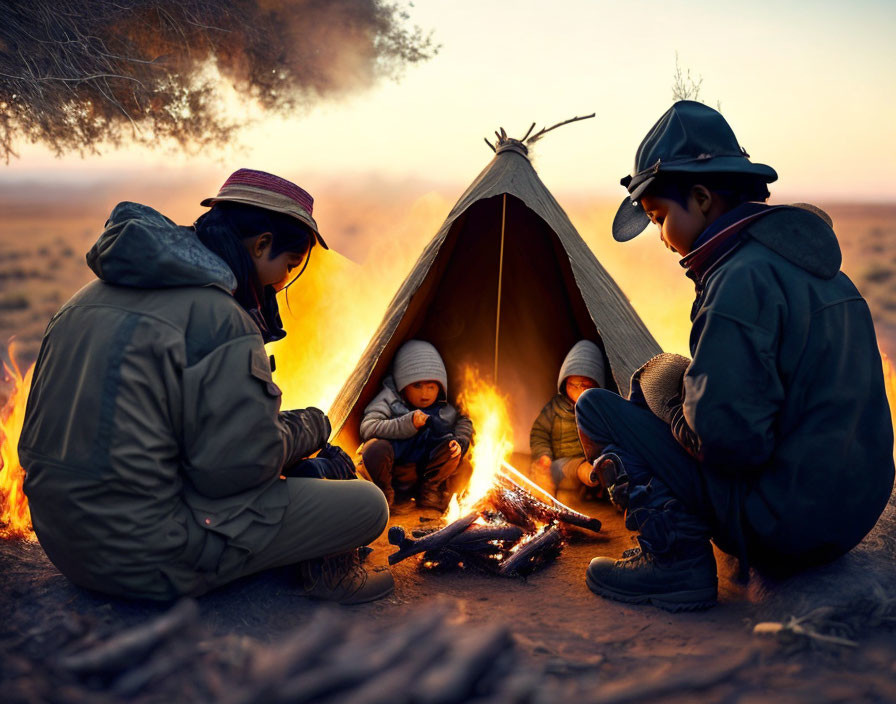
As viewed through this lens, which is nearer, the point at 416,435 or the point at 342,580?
the point at 342,580

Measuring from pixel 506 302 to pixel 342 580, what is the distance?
2635 mm

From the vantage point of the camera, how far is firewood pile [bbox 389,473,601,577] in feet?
9.43

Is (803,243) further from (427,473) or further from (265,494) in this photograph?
(427,473)

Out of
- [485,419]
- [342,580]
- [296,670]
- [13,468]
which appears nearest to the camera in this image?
[296,670]

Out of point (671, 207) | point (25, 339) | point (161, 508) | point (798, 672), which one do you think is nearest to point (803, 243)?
point (671, 207)

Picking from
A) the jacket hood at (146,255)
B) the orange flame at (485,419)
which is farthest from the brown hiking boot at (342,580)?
the orange flame at (485,419)

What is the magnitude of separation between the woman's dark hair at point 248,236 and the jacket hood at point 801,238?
5.40 ft

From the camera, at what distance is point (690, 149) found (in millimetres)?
2393

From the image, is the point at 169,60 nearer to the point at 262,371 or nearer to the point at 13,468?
the point at 13,468

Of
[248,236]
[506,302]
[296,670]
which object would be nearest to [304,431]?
[248,236]

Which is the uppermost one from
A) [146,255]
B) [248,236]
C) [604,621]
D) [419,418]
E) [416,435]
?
[248,236]

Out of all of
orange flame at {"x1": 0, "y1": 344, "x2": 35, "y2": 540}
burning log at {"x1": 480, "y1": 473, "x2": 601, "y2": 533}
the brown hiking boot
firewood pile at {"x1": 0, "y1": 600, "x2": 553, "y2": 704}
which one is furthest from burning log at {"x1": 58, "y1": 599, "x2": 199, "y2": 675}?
burning log at {"x1": 480, "y1": 473, "x2": 601, "y2": 533}

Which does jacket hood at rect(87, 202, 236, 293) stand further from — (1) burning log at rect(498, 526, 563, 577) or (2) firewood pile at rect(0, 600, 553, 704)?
(1) burning log at rect(498, 526, 563, 577)

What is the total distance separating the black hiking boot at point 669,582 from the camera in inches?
95.2
